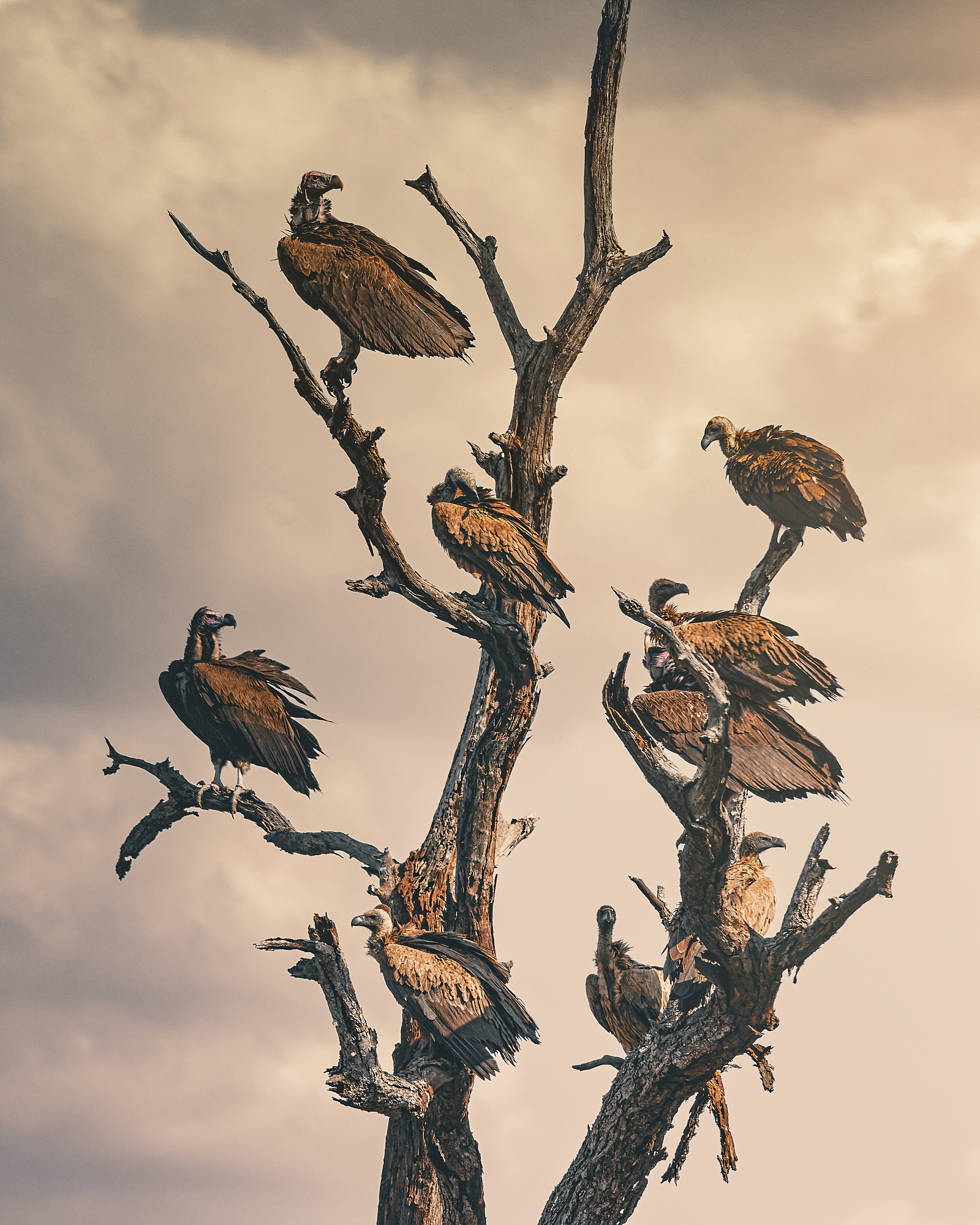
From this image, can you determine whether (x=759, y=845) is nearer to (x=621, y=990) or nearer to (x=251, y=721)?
(x=621, y=990)

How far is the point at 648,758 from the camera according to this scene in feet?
21.5

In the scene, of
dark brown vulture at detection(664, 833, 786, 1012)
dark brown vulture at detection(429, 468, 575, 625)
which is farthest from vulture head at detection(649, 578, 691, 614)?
dark brown vulture at detection(664, 833, 786, 1012)

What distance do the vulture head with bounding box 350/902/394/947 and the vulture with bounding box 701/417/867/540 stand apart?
14.9 feet

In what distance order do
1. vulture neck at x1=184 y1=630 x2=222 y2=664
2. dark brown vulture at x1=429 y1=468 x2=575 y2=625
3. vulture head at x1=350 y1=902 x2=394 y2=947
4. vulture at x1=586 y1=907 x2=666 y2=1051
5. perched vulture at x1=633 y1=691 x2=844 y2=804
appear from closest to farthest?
perched vulture at x1=633 y1=691 x2=844 y2=804, vulture head at x1=350 y1=902 x2=394 y2=947, dark brown vulture at x1=429 y1=468 x2=575 y2=625, vulture at x1=586 y1=907 x2=666 y2=1051, vulture neck at x1=184 y1=630 x2=222 y2=664

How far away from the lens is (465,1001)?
24.3 feet

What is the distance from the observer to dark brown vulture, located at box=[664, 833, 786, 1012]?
25.8ft

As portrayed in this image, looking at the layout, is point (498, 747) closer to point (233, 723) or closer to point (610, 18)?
point (233, 723)

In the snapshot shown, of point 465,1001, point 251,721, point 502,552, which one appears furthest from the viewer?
point 251,721

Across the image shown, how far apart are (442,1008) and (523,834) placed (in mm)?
2345

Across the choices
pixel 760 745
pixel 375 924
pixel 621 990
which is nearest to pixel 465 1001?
pixel 375 924

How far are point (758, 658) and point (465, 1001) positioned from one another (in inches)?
124

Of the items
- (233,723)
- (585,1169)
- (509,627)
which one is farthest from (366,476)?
(585,1169)

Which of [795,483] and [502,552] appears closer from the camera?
[502,552]

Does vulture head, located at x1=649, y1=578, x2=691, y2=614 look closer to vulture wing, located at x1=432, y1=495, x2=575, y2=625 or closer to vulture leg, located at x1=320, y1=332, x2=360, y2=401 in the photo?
vulture wing, located at x1=432, y1=495, x2=575, y2=625
